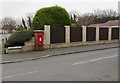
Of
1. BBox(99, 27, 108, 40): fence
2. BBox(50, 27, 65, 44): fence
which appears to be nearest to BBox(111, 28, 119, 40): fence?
BBox(99, 27, 108, 40): fence

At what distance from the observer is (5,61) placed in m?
11.6

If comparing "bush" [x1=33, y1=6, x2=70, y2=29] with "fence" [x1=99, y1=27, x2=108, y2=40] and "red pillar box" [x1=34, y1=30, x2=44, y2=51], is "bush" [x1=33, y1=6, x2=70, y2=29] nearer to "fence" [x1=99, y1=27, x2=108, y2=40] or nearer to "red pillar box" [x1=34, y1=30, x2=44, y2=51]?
"red pillar box" [x1=34, y1=30, x2=44, y2=51]

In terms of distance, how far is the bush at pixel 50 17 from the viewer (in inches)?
751

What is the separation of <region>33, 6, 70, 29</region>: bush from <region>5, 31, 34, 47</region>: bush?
3241 millimetres

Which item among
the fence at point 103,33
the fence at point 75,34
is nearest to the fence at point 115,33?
the fence at point 103,33

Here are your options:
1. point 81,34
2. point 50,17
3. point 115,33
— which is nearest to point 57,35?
point 50,17

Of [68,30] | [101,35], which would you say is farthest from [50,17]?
[101,35]

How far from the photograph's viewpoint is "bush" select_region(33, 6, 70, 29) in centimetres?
1907

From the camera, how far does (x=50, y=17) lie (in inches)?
753

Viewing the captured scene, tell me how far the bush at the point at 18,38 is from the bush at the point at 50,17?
324cm

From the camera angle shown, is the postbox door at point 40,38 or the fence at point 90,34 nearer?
the postbox door at point 40,38

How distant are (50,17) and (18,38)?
4.95 meters

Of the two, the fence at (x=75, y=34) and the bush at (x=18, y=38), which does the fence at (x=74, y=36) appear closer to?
the fence at (x=75, y=34)

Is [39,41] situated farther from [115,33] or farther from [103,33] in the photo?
[115,33]
